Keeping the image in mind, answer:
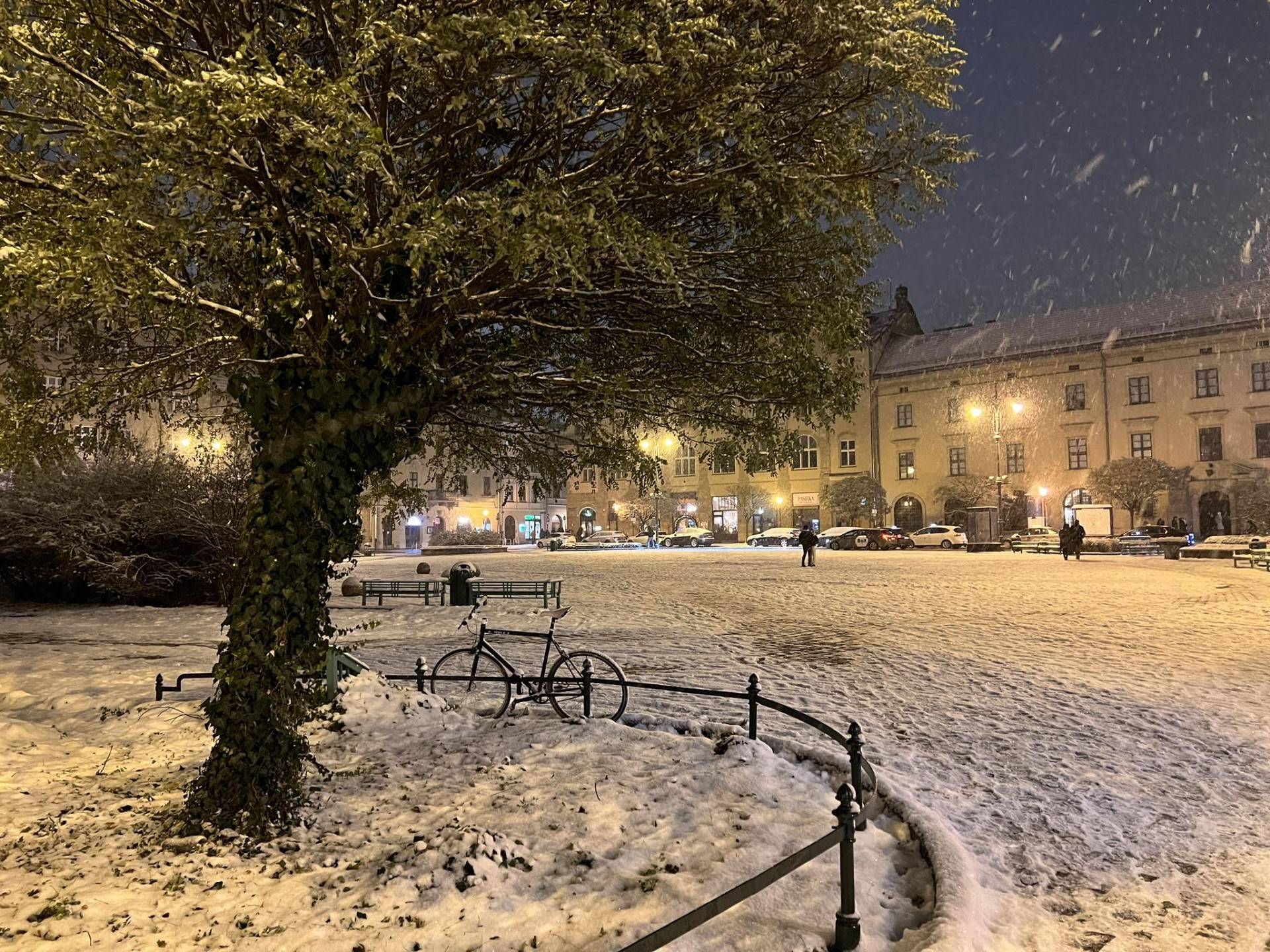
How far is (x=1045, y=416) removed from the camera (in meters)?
51.7

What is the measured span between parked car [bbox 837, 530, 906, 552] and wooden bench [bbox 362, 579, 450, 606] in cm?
3066

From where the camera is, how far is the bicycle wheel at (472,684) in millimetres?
7961

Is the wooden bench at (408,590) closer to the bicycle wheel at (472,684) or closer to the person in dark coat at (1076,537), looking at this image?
the bicycle wheel at (472,684)

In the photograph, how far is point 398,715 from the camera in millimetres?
7617

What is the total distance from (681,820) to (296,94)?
4.64 meters

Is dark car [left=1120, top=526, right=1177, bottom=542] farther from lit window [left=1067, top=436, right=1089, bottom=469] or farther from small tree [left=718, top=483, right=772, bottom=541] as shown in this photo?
small tree [left=718, top=483, right=772, bottom=541]

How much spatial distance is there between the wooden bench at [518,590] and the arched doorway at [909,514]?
43.0 metres

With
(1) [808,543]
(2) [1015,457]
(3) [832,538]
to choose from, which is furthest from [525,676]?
(2) [1015,457]

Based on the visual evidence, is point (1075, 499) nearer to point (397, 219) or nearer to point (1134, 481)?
point (1134, 481)

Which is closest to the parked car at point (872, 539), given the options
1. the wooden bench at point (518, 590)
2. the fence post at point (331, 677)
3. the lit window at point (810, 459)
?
the lit window at point (810, 459)

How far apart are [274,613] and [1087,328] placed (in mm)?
58534

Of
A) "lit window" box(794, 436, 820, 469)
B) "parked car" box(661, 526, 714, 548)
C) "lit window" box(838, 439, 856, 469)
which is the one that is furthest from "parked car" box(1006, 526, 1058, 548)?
"parked car" box(661, 526, 714, 548)

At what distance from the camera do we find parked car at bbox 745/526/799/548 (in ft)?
171

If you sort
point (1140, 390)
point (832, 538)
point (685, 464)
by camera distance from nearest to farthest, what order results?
point (832, 538)
point (1140, 390)
point (685, 464)
